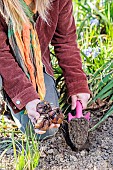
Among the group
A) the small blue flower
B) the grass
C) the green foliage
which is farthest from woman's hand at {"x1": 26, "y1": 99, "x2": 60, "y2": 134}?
the small blue flower

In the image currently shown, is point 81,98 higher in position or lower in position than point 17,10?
lower

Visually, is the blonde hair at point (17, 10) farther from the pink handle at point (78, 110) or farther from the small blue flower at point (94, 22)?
the small blue flower at point (94, 22)

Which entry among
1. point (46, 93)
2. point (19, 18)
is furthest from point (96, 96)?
point (19, 18)

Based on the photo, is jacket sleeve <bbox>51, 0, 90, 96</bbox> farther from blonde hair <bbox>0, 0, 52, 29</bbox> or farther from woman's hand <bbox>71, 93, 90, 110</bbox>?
blonde hair <bbox>0, 0, 52, 29</bbox>

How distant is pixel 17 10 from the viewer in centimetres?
226

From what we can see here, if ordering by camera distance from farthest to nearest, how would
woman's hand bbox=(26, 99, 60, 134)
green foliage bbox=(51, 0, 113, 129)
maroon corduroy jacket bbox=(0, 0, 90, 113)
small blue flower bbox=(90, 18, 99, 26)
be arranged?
A: small blue flower bbox=(90, 18, 99, 26)
green foliage bbox=(51, 0, 113, 129)
maroon corduroy jacket bbox=(0, 0, 90, 113)
woman's hand bbox=(26, 99, 60, 134)

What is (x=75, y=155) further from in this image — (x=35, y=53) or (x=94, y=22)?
(x=94, y=22)

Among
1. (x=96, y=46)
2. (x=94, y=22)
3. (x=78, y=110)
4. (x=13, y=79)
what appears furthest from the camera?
(x=94, y=22)

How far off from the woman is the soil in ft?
0.33

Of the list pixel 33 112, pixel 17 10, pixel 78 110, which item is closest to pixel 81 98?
pixel 78 110

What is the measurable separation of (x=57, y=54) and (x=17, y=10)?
0.49 metres

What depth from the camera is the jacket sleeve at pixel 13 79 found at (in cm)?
233

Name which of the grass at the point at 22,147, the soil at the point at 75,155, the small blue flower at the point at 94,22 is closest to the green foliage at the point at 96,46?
the small blue flower at the point at 94,22

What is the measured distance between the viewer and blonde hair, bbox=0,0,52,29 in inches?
88.4
